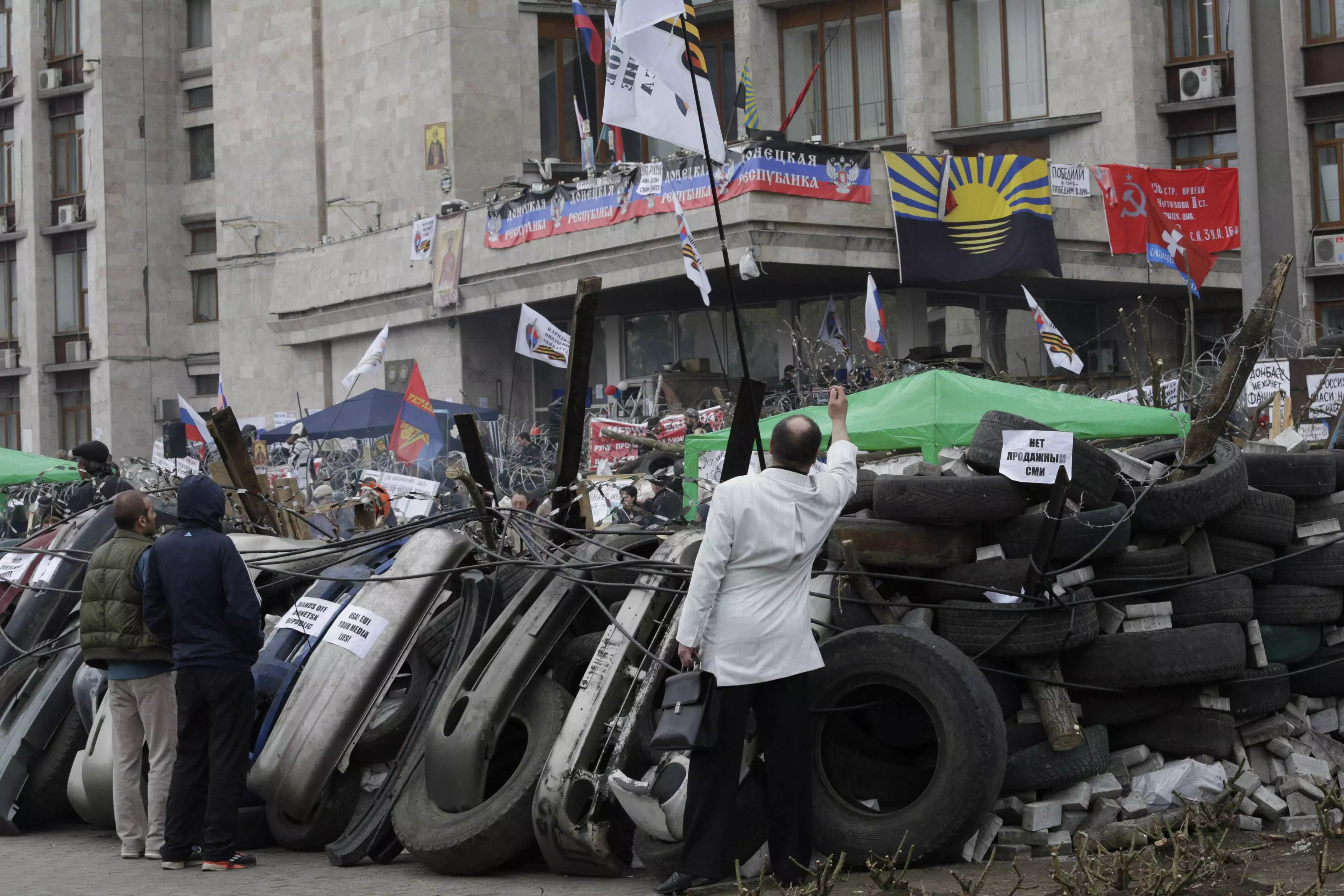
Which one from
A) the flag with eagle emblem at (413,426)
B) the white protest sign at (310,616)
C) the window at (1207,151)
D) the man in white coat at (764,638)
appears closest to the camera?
the man in white coat at (764,638)

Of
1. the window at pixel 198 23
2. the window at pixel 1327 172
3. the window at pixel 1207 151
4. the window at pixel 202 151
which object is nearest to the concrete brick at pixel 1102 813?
the window at pixel 1207 151

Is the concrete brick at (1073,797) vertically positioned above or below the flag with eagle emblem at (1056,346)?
below

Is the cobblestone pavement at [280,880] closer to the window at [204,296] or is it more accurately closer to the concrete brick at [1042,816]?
the concrete brick at [1042,816]

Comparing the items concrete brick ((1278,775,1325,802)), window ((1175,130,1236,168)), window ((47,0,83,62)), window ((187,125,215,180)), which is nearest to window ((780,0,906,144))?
window ((1175,130,1236,168))

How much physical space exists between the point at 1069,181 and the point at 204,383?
32817 mm

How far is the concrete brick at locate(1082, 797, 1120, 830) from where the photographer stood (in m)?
7.37

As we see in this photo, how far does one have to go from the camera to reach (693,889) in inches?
273

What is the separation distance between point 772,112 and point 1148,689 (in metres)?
31.6

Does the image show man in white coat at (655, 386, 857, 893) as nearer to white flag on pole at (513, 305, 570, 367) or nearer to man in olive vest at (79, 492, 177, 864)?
man in olive vest at (79, 492, 177, 864)

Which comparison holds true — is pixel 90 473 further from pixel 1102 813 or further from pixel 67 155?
pixel 67 155

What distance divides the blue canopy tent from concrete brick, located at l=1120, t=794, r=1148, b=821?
61.8 ft

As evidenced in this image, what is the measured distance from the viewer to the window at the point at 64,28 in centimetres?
5419

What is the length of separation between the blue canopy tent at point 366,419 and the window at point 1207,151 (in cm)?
1687

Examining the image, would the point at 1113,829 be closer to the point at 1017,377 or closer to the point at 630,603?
the point at 630,603
